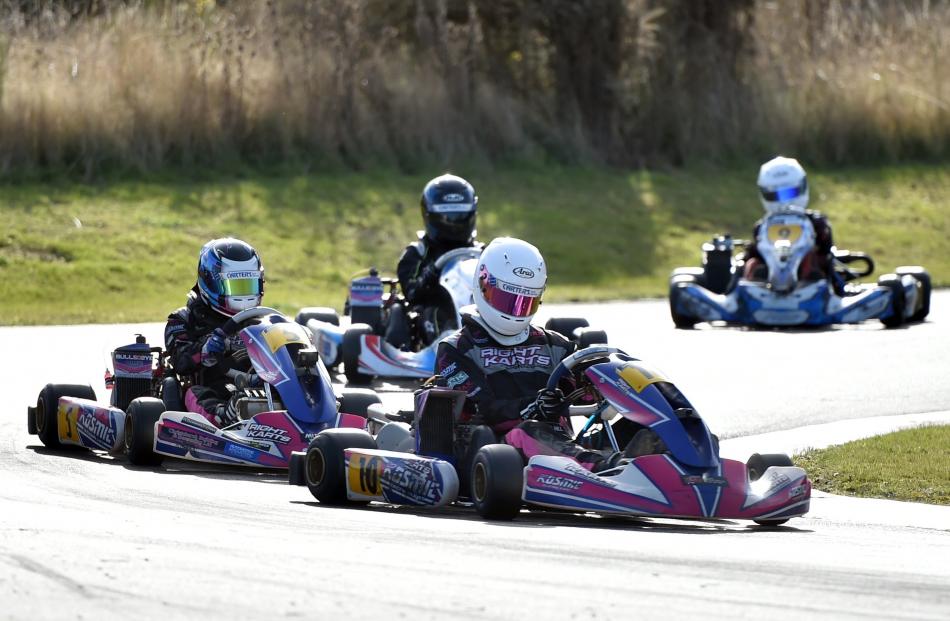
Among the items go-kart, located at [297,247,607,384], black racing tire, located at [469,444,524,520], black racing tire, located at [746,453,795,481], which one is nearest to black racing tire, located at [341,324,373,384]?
go-kart, located at [297,247,607,384]

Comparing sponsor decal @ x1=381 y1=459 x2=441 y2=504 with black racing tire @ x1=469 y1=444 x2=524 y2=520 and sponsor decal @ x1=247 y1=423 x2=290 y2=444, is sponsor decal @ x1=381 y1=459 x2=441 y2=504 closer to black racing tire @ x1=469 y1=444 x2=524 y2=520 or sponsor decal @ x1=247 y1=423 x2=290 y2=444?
black racing tire @ x1=469 y1=444 x2=524 y2=520

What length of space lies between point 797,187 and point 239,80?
9.22 m

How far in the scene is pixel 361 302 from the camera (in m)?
15.5

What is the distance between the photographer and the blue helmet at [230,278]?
10750 millimetres

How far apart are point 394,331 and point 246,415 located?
16.7ft

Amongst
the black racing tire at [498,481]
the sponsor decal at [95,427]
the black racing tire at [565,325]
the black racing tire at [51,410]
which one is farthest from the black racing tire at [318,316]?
the black racing tire at [498,481]

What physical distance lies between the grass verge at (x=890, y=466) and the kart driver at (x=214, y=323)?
341 centimetres

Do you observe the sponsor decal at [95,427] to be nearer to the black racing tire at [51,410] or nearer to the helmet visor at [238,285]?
the black racing tire at [51,410]

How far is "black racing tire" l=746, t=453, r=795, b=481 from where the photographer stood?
27.2 ft

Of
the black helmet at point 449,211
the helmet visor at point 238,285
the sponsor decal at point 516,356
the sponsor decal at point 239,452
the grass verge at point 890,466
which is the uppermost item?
the black helmet at point 449,211

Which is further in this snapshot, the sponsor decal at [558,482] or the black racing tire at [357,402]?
the black racing tire at [357,402]

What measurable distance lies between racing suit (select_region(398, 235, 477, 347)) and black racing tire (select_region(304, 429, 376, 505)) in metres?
5.99

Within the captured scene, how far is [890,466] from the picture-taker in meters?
9.87

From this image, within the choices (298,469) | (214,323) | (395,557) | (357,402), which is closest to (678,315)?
(214,323)
